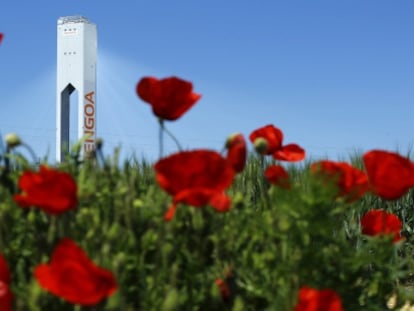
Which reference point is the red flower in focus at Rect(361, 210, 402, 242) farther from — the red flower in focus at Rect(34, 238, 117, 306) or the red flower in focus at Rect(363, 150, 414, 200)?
the red flower in focus at Rect(34, 238, 117, 306)

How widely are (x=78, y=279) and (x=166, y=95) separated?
76 cm

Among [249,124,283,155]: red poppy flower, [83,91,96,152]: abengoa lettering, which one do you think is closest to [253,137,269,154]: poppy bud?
[249,124,283,155]: red poppy flower

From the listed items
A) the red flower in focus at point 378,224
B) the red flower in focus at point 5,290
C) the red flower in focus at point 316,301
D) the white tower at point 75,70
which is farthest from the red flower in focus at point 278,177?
the white tower at point 75,70

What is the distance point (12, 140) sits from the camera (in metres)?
2.17

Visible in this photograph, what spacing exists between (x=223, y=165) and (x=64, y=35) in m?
10.9

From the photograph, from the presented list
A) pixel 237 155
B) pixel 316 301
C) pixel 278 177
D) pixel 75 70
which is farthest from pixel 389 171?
pixel 75 70

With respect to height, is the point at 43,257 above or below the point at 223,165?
below

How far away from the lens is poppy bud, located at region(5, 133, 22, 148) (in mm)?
2174

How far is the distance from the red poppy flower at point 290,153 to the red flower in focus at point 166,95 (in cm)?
44

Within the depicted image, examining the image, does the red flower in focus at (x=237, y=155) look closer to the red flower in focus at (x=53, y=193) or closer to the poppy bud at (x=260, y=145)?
the poppy bud at (x=260, y=145)

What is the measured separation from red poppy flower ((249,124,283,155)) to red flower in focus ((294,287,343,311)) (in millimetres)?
758

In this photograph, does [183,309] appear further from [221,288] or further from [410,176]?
[410,176]

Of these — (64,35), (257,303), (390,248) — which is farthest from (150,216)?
(64,35)

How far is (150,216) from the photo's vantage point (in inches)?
80.4
